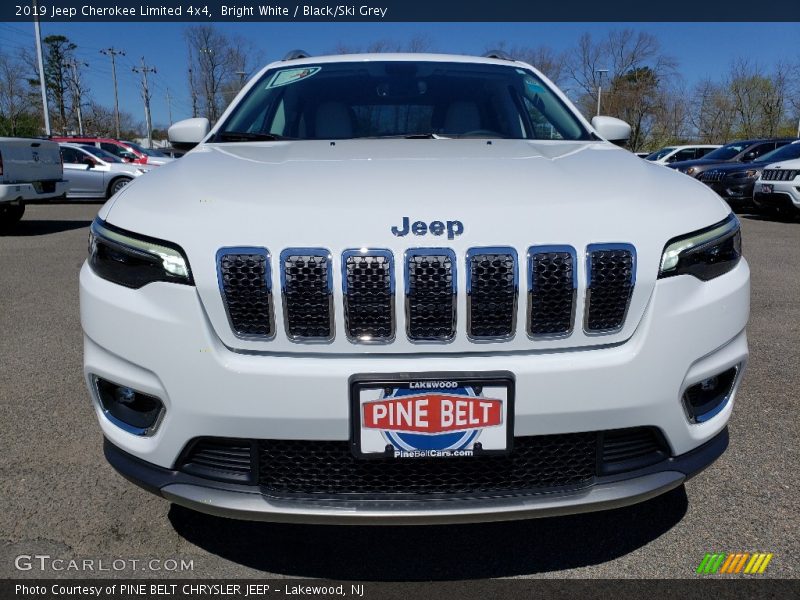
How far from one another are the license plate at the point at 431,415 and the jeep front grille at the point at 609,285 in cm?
29

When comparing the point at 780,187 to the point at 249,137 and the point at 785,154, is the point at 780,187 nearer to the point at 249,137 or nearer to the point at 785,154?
the point at 785,154

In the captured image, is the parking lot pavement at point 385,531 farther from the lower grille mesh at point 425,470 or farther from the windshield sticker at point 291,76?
the windshield sticker at point 291,76

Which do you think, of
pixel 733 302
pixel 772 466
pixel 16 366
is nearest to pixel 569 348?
pixel 733 302

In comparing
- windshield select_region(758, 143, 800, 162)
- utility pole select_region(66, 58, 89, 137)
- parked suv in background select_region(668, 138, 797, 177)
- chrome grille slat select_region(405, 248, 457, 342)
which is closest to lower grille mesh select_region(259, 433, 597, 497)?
chrome grille slat select_region(405, 248, 457, 342)

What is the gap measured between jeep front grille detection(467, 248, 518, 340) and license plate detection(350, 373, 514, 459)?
15cm

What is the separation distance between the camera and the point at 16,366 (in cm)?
379

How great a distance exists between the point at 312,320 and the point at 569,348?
659 millimetres

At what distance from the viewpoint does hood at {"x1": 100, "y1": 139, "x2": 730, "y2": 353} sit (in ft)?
5.38

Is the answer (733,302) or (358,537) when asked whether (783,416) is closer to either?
(733,302)

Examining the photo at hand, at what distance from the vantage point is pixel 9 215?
10.2 metres

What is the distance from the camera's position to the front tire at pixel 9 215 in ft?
33.0

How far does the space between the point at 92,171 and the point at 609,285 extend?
15995mm

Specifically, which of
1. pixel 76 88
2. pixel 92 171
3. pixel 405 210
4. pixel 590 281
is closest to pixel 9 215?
pixel 92 171

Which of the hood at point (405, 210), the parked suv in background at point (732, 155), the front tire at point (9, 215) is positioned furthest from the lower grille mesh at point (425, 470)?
the parked suv in background at point (732, 155)
